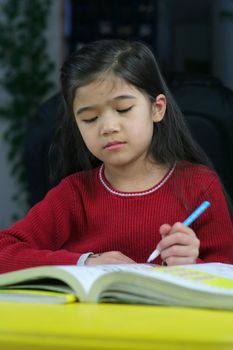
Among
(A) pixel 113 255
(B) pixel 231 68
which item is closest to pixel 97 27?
(B) pixel 231 68

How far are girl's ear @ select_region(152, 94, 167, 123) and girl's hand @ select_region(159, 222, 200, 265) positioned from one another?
1.19ft

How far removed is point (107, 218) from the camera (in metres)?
1.58

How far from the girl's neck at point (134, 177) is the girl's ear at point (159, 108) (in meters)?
0.10

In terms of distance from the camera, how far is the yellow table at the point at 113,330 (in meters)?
0.70

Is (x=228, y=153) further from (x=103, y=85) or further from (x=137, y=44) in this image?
(x=103, y=85)

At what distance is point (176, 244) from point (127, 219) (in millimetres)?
274

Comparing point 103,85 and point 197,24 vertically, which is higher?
point 197,24

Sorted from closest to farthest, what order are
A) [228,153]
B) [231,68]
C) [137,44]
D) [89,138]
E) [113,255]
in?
[113,255] → [89,138] → [137,44] → [228,153] → [231,68]

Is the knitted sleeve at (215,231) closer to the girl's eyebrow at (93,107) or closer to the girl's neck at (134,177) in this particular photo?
the girl's neck at (134,177)

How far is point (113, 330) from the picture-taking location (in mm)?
713

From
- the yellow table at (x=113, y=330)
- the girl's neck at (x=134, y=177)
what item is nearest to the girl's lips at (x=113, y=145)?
the girl's neck at (x=134, y=177)

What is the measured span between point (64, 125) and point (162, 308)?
0.94m

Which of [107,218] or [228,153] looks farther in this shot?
[228,153]

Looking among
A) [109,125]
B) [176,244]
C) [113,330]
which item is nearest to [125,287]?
[113,330]
